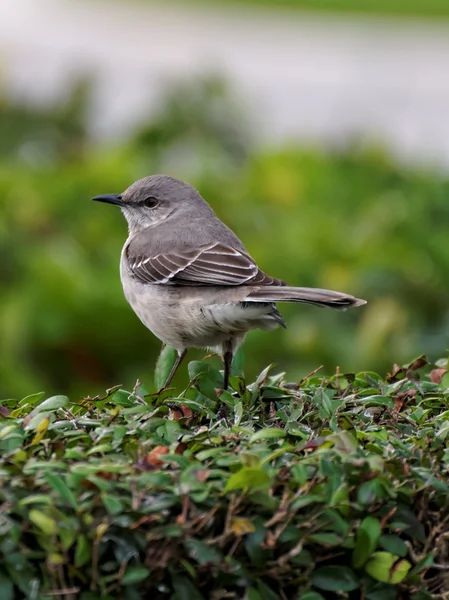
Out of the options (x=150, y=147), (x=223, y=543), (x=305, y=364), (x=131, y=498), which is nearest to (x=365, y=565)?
(x=223, y=543)

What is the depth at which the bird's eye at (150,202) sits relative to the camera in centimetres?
621

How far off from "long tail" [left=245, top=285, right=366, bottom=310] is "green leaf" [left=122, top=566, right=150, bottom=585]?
161cm

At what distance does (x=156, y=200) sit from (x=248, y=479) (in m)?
3.42

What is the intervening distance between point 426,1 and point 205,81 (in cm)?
1826

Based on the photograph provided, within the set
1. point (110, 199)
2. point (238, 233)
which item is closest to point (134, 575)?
point (110, 199)

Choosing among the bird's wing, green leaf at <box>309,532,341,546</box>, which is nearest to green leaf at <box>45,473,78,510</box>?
green leaf at <box>309,532,341,546</box>

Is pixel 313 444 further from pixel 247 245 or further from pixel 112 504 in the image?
pixel 247 245

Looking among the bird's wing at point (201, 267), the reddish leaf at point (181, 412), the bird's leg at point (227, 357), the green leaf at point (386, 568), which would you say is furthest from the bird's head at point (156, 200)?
the green leaf at point (386, 568)

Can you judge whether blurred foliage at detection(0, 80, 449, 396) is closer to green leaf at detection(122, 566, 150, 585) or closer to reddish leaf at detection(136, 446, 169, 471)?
reddish leaf at detection(136, 446, 169, 471)

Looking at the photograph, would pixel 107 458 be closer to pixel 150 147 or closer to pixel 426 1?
pixel 150 147

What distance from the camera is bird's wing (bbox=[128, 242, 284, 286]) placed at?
201 inches

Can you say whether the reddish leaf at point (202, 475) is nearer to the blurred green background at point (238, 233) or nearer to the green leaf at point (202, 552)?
the green leaf at point (202, 552)

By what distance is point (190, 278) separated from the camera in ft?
17.6

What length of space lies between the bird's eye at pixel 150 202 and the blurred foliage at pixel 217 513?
109 inches
